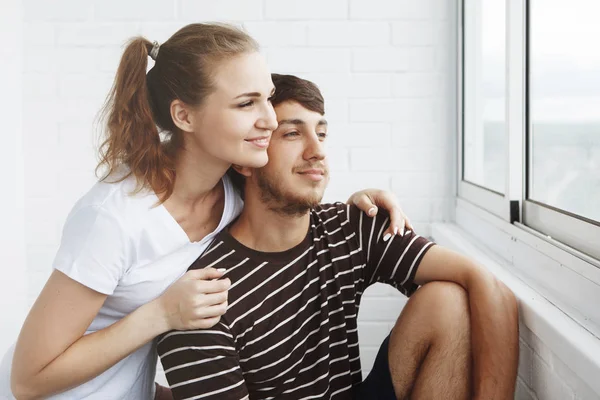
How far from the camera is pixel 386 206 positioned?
1778 millimetres

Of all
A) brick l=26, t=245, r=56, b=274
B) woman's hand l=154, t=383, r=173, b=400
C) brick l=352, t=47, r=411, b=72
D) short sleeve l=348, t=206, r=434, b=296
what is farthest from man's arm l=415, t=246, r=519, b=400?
brick l=26, t=245, r=56, b=274

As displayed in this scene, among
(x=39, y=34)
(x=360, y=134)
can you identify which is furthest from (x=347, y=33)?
(x=39, y=34)

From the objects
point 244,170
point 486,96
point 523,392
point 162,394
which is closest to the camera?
point 523,392

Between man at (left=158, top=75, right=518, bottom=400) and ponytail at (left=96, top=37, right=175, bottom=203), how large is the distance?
22 cm

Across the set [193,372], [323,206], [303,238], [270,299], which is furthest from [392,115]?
[193,372]

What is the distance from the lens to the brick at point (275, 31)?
2.56 meters

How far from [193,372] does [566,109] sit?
1017 mm

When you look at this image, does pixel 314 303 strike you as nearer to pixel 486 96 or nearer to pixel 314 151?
pixel 314 151

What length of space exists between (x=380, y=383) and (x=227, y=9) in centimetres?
155

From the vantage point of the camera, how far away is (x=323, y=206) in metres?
1.89

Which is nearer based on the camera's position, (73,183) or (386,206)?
(386,206)

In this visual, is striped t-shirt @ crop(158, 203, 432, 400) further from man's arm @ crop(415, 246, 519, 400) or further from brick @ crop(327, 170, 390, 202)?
brick @ crop(327, 170, 390, 202)

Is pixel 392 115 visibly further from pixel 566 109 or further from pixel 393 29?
pixel 566 109

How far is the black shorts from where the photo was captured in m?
1.63
